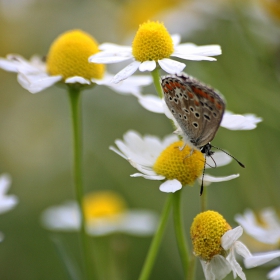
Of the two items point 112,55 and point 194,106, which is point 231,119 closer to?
point 194,106

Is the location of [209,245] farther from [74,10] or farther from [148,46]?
[74,10]

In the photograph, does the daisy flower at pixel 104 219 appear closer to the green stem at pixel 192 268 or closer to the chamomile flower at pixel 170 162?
the chamomile flower at pixel 170 162

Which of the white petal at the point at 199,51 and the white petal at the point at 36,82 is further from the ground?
the white petal at the point at 199,51

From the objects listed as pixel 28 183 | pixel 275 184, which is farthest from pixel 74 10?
pixel 275 184

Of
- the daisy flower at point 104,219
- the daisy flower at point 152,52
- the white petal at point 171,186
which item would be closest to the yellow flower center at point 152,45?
the daisy flower at point 152,52

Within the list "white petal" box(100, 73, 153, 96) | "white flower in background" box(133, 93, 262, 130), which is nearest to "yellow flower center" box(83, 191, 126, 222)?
"white petal" box(100, 73, 153, 96)

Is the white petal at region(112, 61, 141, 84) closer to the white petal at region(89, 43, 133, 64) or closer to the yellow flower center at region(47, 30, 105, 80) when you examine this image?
the white petal at region(89, 43, 133, 64)

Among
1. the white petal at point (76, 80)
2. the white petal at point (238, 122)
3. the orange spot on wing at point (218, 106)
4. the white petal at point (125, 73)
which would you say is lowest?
the white petal at point (238, 122)

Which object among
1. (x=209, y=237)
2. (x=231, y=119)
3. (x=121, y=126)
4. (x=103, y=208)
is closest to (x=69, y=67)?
(x=231, y=119)
